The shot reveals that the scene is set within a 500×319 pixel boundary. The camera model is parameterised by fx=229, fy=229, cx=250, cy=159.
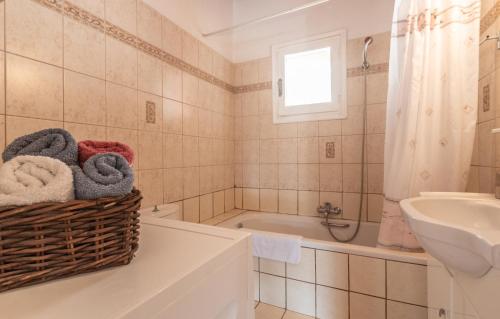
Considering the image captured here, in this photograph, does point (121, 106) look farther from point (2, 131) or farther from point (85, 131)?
point (2, 131)

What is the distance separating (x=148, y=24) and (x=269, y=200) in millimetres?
1686

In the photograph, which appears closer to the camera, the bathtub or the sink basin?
the sink basin

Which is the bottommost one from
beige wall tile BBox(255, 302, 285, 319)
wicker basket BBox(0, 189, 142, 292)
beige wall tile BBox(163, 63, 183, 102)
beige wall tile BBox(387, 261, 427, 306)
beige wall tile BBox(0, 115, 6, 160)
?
beige wall tile BBox(255, 302, 285, 319)

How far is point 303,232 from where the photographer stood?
6.68 ft

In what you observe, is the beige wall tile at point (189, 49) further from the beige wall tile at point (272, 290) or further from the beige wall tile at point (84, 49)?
the beige wall tile at point (272, 290)

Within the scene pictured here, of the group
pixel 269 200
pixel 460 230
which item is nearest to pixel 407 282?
pixel 460 230

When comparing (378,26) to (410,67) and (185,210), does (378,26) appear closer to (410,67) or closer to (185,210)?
(410,67)

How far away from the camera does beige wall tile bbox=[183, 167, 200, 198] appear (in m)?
1.72

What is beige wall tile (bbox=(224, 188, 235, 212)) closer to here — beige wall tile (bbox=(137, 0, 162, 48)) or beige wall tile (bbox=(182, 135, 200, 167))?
beige wall tile (bbox=(182, 135, 200, 167))

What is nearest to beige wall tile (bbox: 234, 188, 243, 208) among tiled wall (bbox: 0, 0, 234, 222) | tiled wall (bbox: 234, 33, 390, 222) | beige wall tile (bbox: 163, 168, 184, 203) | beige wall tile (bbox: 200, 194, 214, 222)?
tiled wall (bbox: 234, 33, 390, 222)

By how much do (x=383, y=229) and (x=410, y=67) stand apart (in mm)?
935

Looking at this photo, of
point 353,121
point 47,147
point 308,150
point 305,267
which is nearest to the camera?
point 47,147

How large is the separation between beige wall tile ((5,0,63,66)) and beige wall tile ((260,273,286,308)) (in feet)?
5.34

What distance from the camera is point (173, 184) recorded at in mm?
1604
